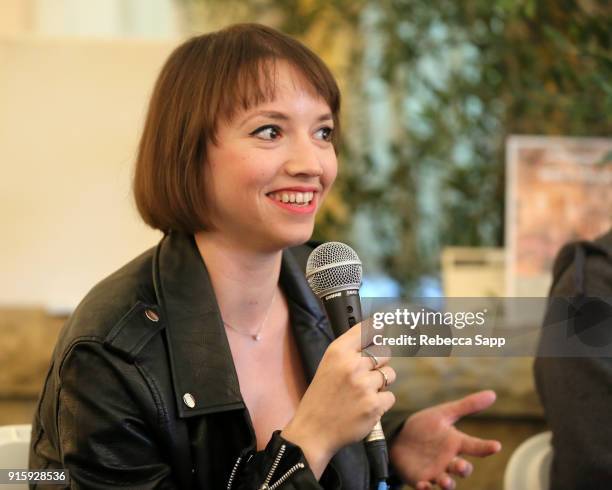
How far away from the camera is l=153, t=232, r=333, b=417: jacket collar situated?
1276 millimetres

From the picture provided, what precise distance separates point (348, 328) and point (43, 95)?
166cm

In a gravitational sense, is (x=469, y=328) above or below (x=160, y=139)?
below

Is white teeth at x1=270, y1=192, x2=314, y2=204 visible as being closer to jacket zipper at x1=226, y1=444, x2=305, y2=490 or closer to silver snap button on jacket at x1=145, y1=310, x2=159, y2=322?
silver snap button on jacket at x1=145, y1=310, x2=159, y2=322

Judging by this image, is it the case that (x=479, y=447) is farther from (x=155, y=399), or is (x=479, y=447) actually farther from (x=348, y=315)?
Result: (x=155, y=399)

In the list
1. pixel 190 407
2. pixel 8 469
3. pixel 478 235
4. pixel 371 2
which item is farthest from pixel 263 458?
pixel 371 2

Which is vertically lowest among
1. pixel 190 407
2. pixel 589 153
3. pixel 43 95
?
pixel 190 407

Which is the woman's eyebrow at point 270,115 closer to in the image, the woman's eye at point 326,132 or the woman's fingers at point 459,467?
the woman's eye at point 326,132

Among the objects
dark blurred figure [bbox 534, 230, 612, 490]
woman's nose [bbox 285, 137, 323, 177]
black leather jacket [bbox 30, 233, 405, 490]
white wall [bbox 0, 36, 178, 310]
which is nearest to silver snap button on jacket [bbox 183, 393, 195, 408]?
black leather jacket [bbox 30, 233, 405, 490]

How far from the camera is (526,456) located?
1.68 meters

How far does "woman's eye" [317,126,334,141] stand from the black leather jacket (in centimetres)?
27

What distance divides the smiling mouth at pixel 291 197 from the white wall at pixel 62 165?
4.02 ft

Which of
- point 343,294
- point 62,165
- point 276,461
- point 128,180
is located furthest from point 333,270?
point 62,165

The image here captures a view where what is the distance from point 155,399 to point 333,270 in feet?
1.01

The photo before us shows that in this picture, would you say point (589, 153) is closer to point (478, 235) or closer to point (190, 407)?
point (478, 235)
